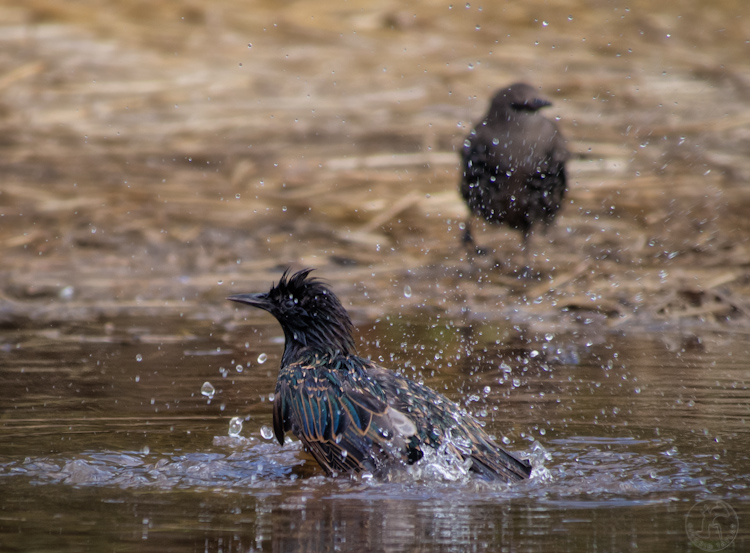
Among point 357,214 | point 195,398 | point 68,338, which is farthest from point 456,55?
point 195,398

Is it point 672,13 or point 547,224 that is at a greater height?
point 672,13

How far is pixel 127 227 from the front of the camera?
1029cm

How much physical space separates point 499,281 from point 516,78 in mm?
4806

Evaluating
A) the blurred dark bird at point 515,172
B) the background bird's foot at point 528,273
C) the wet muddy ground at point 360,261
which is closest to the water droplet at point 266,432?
the wet muddy ground at point 360,261

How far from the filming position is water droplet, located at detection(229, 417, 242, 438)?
5391 millimetres

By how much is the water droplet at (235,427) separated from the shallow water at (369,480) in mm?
35

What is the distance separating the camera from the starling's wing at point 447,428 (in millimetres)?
4852

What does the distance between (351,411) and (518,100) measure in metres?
5.33

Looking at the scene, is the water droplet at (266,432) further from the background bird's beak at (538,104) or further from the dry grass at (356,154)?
the background bird's beak at (538,104)

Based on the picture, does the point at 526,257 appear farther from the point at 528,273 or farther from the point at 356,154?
the point at 356,154

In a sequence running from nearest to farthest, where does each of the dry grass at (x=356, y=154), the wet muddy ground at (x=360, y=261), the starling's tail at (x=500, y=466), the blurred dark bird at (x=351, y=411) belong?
the wet muddy ground at (x=360, y=261) < the starling's tail at (x=500, y=466) < the blurred dark bird at (x=351, y=411) < the dry grass at (x=356, y=154)

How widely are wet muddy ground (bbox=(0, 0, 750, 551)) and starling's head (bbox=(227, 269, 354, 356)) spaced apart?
1.65 ft

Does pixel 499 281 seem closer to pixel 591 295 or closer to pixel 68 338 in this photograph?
pixel 591 295

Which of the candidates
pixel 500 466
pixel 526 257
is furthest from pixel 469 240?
pixel 500 466
